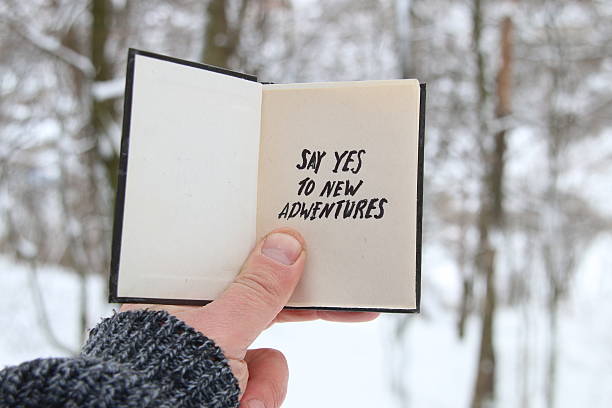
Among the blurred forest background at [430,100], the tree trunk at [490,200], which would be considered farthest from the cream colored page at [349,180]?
the tree trunk at [490,200]

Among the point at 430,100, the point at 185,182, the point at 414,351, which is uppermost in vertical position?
the point at 430,100

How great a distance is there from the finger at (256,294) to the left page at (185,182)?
0.11ft

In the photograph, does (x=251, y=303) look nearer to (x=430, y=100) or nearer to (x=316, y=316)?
(x=316, y=316)

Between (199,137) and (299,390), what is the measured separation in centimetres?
311

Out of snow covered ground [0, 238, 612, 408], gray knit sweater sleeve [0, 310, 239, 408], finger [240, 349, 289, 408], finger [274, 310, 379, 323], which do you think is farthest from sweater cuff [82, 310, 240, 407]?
snow covered ground [0, 238, 612, 408]

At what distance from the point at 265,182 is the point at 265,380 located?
312 mm

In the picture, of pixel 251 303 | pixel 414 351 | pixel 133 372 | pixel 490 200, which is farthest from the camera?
pixel 414 351

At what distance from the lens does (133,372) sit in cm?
57

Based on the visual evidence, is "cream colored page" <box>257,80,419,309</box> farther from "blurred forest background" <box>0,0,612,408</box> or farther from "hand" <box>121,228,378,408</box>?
"blurred forest background" <box>0,0,612,408</box>

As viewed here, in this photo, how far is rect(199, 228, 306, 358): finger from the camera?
670 millimetres

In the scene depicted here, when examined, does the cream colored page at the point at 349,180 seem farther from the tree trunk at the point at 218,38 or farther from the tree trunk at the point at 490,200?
the tree trunk at the point at 490,200

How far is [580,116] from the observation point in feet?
Answer: 10.6

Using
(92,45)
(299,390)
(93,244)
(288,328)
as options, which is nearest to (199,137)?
(92,45)

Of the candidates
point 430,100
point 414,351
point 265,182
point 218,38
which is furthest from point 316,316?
point 414,351
